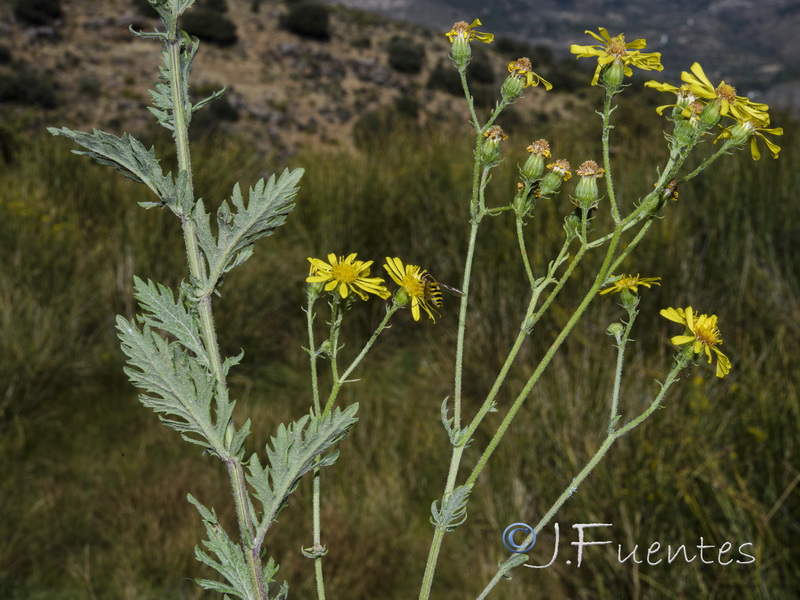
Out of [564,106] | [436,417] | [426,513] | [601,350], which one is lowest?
[426,513]

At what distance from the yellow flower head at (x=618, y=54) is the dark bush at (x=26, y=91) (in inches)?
803

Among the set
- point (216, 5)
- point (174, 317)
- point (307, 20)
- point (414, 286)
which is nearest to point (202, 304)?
point (174, 317)

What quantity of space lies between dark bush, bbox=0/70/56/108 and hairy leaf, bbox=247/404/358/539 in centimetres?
2053

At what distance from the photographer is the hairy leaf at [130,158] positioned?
1.76ft

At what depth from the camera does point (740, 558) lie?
7.52 feet

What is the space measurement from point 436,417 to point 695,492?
1.78 meters

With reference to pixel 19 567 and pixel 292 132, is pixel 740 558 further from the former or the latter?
pixel 292 132

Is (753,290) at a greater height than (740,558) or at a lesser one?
greater

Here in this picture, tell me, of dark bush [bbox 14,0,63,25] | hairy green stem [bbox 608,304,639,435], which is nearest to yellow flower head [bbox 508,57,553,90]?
hairy green stem [bbox 608,304,639,435]

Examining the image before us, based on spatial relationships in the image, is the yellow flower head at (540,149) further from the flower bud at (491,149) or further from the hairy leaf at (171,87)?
the hairy leaf at (171,87)

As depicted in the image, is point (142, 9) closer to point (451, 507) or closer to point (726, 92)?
point (726, 92)

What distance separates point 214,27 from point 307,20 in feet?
14.9

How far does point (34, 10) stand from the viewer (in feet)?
77.1

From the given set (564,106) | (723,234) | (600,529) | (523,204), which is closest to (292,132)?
(564,106)
